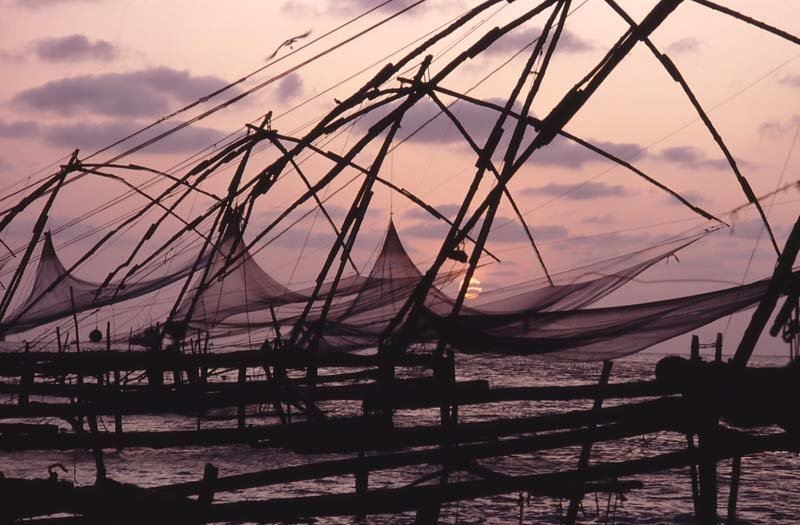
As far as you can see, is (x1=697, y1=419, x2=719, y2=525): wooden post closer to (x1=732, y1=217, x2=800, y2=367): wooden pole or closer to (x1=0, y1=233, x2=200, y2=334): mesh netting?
(x1=732, y1=217, x2=800, y2=367): wooden pole

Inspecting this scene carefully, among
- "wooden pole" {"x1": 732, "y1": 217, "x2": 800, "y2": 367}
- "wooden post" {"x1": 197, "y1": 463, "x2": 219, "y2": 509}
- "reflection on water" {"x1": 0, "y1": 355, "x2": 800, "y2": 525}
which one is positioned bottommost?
"reflection on water" {"x1": 0, "y1": 355, "x2": 800, "y2": 525}

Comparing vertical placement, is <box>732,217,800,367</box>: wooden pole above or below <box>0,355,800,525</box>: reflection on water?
above

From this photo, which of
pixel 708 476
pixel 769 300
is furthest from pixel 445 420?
pixel 769 300

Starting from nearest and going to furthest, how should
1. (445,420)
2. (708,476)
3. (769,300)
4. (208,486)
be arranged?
1. (208,486)
2. (769,300)
3. (708,476)
4. (445,420)

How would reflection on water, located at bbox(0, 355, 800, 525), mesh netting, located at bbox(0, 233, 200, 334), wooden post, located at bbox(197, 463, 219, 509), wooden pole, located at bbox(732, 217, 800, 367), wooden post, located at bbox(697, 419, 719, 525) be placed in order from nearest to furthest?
wooden post, located at bbox(197, 463, 219, 509) → wooden pole, located at bbox(732, 217, 800, 367) → wooden post, located at bbox(697, 419, 719, 525) → reflection on water, located at bbox(0, 355, 800, 525) → mesh netting, located at bbox(0, 233, 200, 334)

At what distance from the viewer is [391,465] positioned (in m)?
5.67

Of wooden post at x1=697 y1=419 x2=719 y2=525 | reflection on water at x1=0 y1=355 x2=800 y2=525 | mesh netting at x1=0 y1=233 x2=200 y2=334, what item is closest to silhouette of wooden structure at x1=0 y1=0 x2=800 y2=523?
wooden post at x1=697 y1=419 x2=719 y2=525

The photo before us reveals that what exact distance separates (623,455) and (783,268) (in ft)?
43.5

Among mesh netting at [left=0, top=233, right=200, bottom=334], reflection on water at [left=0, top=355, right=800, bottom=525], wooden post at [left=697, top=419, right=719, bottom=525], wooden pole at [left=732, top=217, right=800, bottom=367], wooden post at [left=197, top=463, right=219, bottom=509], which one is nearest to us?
wooden post at [left=197, top=463, right=219, bottom=509]

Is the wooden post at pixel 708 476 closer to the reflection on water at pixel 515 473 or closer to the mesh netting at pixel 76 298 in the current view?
the reflection on water at pixel 515 473

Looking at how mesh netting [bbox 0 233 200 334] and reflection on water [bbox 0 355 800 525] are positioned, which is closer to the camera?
reflection on water [bbox 0 355 800 525]

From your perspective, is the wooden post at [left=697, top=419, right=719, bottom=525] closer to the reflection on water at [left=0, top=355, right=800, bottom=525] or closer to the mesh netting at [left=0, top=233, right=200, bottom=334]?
the reflection on water at [left=0, top=355, right=800, bottom=525]

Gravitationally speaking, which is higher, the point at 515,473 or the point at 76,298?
the point at 76,298

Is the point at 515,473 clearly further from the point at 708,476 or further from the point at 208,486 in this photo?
the point at 208,486
